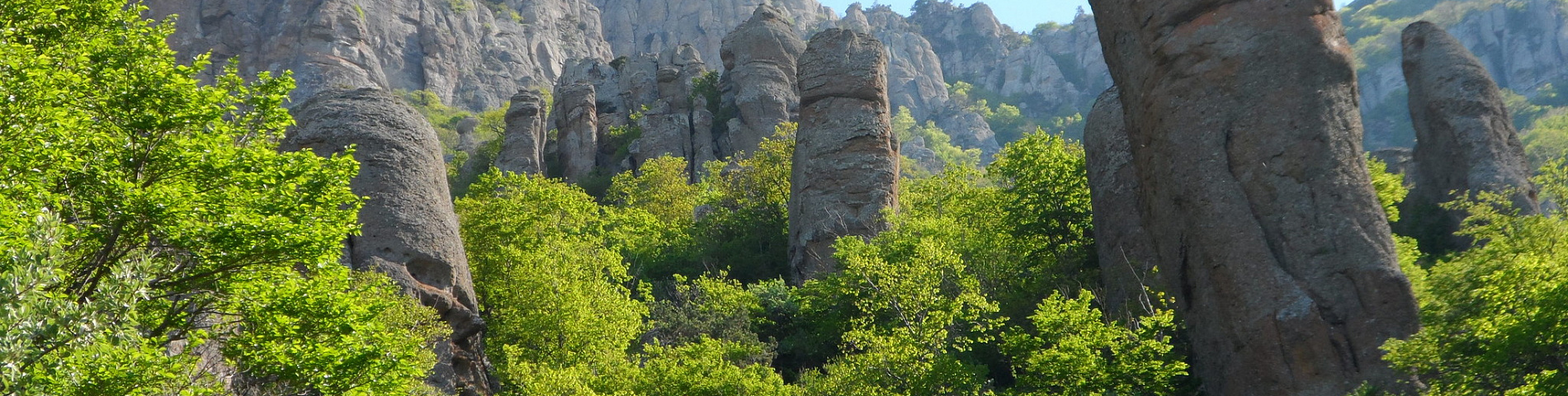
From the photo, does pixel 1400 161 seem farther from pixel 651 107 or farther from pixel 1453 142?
pixel 651 107

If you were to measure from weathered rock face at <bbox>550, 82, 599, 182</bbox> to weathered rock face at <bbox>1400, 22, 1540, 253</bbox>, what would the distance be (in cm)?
4363

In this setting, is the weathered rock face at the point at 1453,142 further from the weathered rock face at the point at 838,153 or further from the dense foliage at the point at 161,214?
the dense foliage at the point at 161,214

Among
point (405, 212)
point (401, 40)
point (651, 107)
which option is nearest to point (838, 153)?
point (405, 212)

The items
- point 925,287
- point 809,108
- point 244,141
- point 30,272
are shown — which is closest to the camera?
point 30,272

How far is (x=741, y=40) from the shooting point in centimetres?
6825

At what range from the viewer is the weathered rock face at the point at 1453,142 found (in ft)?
106

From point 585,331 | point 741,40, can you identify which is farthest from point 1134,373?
point 741,40

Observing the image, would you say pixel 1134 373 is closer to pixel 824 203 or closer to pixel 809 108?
pixel 824 203

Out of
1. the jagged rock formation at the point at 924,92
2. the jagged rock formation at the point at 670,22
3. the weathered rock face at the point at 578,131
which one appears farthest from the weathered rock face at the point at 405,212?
the jagged rock formation at the point at 670,22

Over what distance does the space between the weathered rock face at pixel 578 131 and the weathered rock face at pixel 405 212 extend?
38.6 m

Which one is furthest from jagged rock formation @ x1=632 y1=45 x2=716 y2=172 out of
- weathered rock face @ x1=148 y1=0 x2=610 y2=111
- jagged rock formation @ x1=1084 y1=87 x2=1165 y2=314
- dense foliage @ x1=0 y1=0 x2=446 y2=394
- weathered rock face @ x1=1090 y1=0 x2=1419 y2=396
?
dense foliage @ x1=0 y1=0 x2=446 y2=394

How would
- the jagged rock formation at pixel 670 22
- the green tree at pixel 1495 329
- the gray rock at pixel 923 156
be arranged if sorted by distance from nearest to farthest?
the green tree at pixel 1495 329 → the gray rock at pixel 923 156 → the jagged rock formation at pixel 670 22

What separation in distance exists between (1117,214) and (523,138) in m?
44.3

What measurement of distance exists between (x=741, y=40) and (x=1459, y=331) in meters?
55.5
